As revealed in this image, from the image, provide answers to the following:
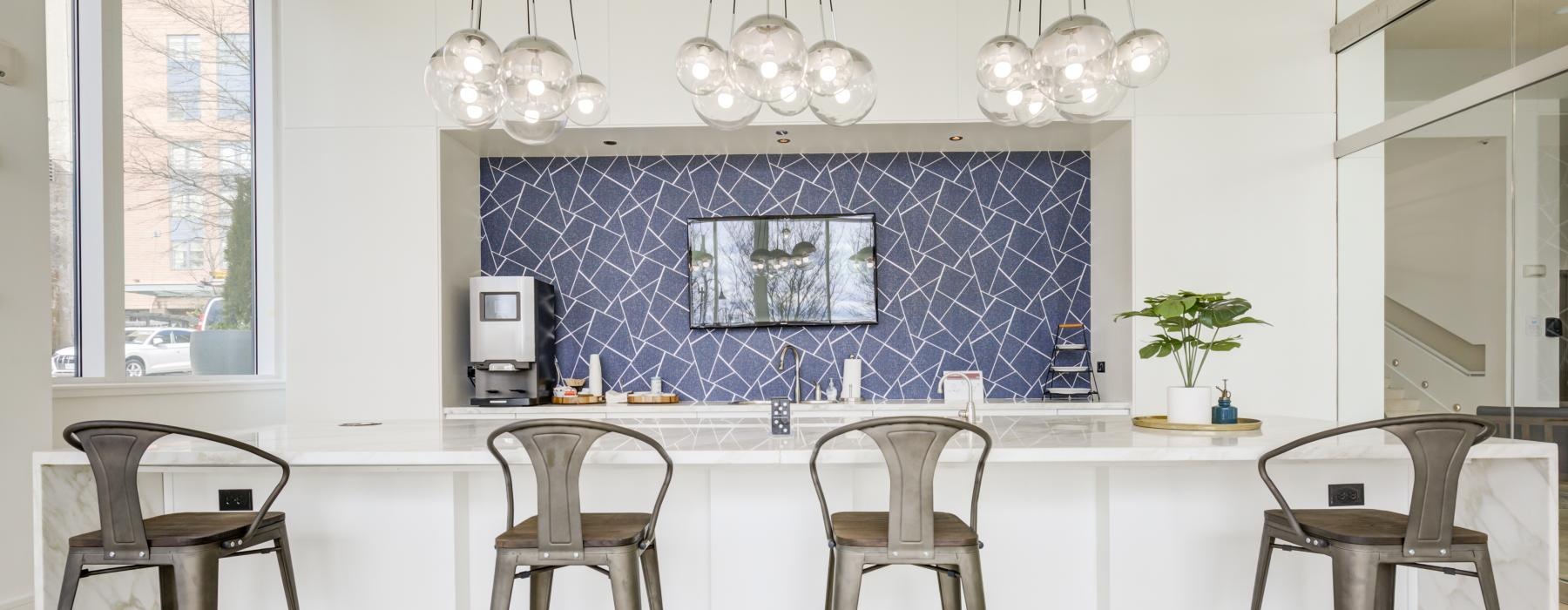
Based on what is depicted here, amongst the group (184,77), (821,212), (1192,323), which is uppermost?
(184,77)

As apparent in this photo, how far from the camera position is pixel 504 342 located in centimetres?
388

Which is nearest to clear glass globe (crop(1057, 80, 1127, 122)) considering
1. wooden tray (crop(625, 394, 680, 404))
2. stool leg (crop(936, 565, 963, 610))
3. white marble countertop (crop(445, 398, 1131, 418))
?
stool leg (crop(936, 565, 963, 610))

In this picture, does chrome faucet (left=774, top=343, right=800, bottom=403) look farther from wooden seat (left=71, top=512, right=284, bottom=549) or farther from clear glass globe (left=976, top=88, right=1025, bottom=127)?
wooden seat (left=71, top=512, right=284, bottom=549)

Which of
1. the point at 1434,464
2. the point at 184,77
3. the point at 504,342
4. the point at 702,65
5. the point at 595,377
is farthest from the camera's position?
the point at 595,377

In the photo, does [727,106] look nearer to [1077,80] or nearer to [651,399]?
[1077,80]

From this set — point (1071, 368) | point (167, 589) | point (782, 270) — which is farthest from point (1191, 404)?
point (167, 589)

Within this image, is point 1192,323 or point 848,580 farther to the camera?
point 1192,323

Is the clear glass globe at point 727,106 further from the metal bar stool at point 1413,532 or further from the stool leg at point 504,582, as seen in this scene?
the metal bar stool at point 1413,532

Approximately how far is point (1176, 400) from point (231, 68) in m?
4.25

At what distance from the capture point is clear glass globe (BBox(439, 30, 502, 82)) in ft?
6.53

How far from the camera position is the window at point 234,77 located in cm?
368

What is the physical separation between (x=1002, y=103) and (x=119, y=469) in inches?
91.1

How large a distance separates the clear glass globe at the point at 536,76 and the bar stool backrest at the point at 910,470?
1.15 metres

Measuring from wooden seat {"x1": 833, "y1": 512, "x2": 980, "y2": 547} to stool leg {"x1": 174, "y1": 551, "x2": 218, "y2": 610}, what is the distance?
1.45 metres
